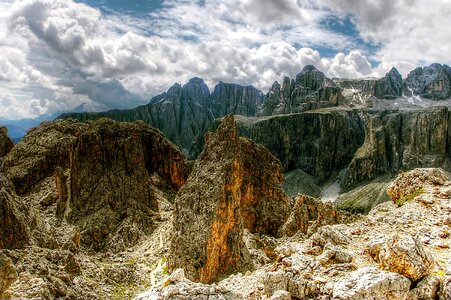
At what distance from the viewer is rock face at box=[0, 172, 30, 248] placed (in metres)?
49.6

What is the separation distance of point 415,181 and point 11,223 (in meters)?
48.4

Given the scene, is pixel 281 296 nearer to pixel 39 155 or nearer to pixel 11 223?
pixel 11 223

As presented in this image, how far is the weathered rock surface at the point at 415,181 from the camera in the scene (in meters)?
31.1

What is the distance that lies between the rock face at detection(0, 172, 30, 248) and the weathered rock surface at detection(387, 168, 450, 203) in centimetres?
4442

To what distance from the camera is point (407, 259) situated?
50.1 ft

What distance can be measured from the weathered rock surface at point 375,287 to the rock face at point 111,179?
66325 mm

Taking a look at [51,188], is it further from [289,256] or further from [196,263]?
[289,256]

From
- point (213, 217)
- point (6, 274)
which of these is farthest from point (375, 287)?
point (213, 217)

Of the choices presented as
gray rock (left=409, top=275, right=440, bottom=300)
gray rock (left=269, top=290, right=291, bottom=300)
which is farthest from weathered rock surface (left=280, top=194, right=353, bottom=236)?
gray rock (left=409, top=275, right=440, bottom=300)

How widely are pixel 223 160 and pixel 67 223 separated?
39.2m

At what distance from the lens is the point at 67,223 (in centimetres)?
7850

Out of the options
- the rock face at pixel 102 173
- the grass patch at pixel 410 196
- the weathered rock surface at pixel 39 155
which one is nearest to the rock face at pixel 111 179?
the rock face at pixel 102 173

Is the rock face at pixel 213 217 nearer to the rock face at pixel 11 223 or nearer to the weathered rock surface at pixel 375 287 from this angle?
the rock face at pixel 11 223

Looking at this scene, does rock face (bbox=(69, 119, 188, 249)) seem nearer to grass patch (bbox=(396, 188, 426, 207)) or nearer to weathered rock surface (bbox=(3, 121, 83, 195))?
weathered rock surface (bbox=(3, 121, 83, 195))
